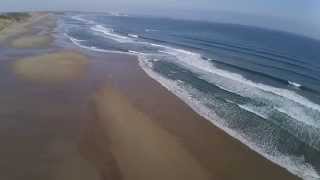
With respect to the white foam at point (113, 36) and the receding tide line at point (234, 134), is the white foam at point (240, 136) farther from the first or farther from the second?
the white foam at point (113, 36)

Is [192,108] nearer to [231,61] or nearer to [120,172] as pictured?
[120,172]

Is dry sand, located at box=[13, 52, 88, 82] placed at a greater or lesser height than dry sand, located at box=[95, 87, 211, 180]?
greater

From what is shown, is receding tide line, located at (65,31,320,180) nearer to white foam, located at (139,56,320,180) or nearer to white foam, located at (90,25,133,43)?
white foam, located at (139,56,320,180)

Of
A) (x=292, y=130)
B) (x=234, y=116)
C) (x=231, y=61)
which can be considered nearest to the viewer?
(x=292, y=130)

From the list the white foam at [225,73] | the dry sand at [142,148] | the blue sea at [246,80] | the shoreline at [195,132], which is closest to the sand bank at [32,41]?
the blue sea at [246,80]

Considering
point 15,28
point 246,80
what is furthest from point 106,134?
point 15,28

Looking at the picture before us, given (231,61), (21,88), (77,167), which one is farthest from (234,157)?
(231,61)

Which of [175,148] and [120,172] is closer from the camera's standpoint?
[120,172]

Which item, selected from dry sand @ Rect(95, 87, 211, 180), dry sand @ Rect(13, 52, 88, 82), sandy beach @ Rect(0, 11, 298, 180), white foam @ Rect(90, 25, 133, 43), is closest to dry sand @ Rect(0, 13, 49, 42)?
white foam @ Rect(90, 25, 133, 43)
